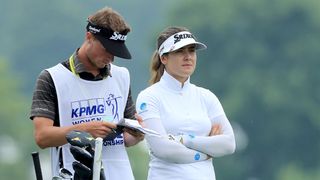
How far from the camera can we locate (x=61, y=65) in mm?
10531

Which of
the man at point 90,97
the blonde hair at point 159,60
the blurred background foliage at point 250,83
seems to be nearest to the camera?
the man at point 90,97

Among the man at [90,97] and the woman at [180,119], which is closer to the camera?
the man at [90,97]

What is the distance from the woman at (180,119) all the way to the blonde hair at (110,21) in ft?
1.37

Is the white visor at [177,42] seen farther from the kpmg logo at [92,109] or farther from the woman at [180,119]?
the kpmg logo at [92,109]

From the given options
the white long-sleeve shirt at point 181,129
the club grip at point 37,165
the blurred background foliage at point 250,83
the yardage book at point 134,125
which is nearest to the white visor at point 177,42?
the white long-sleeve shirt at point 181,129

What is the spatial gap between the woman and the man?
0.54ft

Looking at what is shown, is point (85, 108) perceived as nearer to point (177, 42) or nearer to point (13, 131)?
point (177, 42)

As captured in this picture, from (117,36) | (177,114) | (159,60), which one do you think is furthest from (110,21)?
(177,114)

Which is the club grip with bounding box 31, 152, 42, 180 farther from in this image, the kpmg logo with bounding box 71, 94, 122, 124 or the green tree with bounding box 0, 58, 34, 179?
the green tree with bounding box 0, 58, 34, 179

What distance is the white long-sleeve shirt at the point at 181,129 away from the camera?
413 inches

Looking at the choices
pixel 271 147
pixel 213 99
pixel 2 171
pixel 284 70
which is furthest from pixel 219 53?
pixel 213 99

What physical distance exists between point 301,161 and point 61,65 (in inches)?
2079

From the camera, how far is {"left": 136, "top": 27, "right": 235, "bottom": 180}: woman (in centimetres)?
1051

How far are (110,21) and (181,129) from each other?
0.81 m
